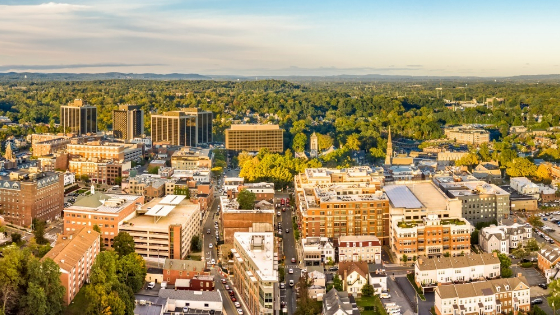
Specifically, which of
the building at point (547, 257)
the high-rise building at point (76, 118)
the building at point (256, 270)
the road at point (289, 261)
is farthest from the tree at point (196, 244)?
the high-rise building at point (76, 118)

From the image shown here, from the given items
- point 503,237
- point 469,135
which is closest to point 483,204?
point 503,237

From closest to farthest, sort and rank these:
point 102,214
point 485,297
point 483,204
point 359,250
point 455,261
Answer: point 485,297 < point 455,261 < point 359,250 < point 102,214 < point 483,204

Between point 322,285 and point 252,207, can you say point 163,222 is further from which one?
point 322,285

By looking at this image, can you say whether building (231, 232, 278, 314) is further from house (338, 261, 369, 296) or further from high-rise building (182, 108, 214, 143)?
high-rise building (182, 108, 214, 143)

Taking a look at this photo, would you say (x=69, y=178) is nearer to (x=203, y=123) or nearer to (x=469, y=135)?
(x=203, y=123)

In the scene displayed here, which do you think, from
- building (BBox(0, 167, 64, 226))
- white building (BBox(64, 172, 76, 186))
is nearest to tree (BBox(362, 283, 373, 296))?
building (BBox(0, 167, 64, 226))

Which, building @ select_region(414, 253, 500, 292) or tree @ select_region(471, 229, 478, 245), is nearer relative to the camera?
building @ select_region(414, 253, 500, 292)

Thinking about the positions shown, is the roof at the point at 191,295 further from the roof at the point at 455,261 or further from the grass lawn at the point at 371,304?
the roof at the point at 455,261
